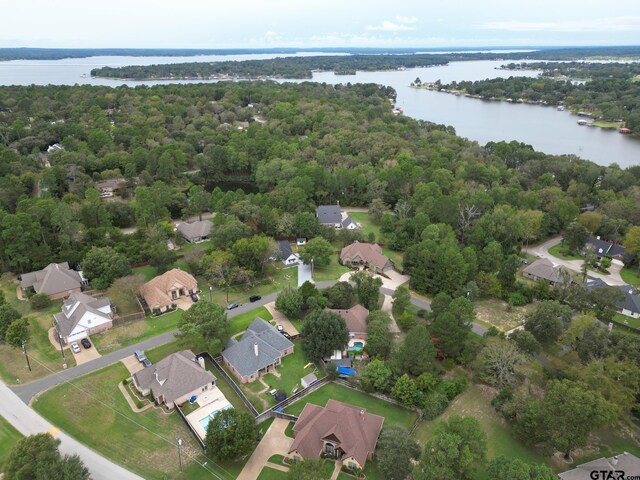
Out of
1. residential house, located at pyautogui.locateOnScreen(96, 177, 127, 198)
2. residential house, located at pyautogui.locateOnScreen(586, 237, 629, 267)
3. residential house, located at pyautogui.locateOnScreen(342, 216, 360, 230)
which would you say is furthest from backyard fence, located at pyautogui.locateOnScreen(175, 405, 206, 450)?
residential house, located at pyautogui.locateOnScreen(96, 177, 127, 198)

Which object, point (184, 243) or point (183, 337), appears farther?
point (184, 243)

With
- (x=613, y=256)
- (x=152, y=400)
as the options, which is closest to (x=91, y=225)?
(x=152, y=400)

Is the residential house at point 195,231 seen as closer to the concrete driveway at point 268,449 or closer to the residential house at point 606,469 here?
the concrete driveway at point 268,449

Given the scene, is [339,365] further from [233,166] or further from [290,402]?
[233,166]

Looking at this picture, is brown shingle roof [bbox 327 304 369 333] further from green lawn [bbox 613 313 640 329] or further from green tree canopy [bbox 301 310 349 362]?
green lawn [bbox 613 313 640 329]

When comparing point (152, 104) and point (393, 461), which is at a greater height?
point (152, 104)

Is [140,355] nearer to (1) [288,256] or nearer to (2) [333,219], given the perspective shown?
(1) [288,256]

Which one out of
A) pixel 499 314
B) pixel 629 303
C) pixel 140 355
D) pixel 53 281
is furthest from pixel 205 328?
pixel 629 303
